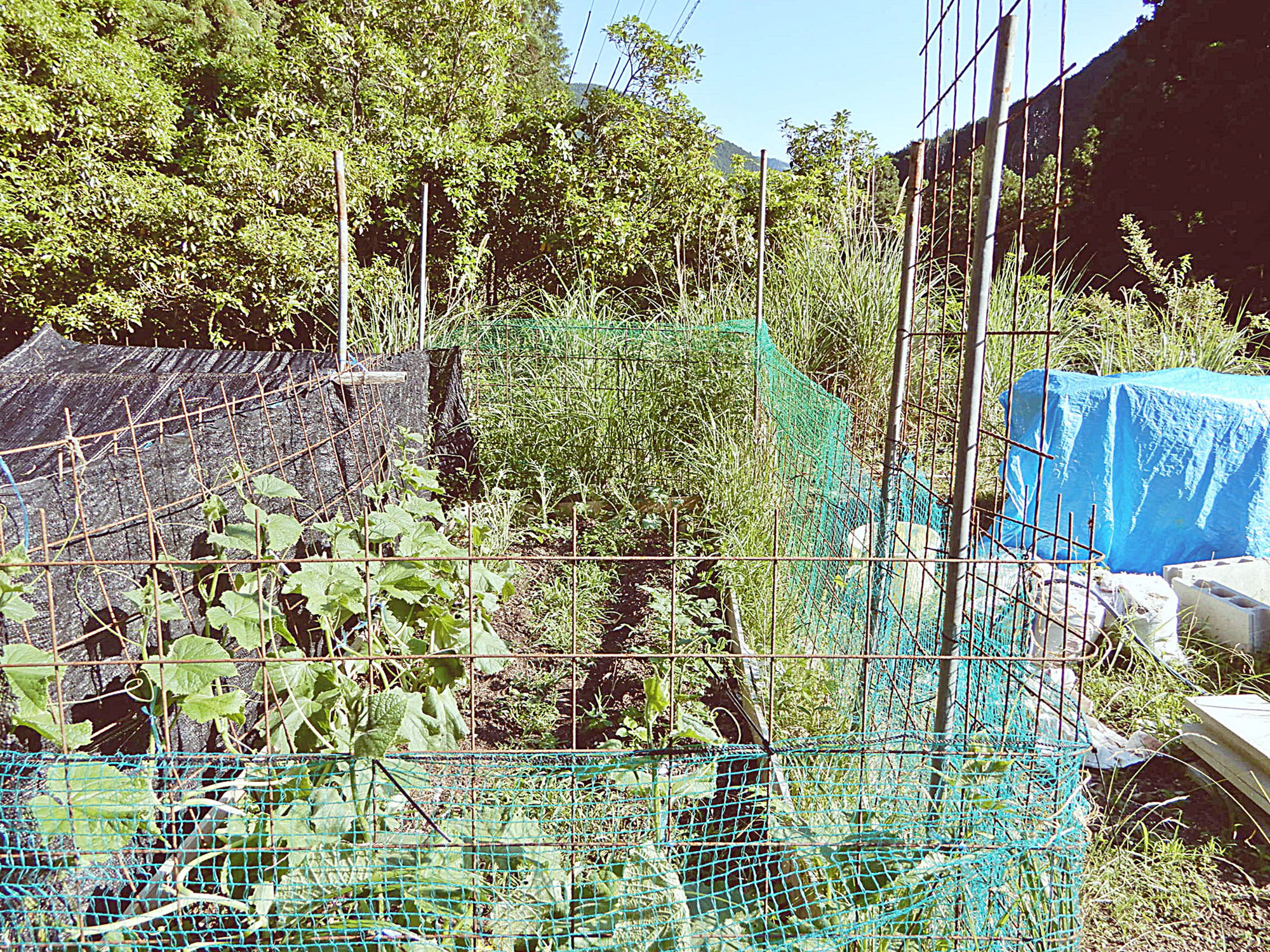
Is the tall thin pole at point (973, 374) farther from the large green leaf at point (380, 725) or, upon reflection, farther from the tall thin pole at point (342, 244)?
the tall thin pole at point (342, 244)

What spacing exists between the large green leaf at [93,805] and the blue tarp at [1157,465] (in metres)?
3.27

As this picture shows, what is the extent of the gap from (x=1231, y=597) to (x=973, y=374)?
2.22 m

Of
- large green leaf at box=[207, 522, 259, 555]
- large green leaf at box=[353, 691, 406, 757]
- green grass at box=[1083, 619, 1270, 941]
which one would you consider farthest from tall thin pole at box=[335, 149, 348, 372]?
green grass at box=[1083, 619, 1270, 941]

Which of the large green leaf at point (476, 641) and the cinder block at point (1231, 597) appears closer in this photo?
the large green leaf at point (476, 641)

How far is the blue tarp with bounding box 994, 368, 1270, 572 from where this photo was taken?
11.2ft

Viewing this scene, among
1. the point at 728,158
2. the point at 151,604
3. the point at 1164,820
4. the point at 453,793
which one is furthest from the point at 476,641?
the point at 728,158

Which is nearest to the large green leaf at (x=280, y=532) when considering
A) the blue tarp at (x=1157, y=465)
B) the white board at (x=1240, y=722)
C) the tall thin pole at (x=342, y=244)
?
the tall thin pole at (x=342, y=244)

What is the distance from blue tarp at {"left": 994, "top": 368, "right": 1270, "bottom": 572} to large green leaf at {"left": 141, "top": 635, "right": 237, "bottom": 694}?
3.14 m

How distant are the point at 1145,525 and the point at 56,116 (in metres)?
8.44

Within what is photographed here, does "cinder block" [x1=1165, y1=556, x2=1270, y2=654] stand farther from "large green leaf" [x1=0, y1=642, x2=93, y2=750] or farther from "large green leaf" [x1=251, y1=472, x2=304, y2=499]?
"large green leaf" [x1=0, y1=642, x2=93, y2=750]

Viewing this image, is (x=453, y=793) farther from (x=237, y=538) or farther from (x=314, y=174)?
(x=314, y=174)

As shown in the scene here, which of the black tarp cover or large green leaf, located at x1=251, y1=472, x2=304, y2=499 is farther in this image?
large green leaf, located at x1=251, y1=472, x2=304, y2=499

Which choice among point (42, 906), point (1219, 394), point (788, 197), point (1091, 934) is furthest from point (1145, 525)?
point (788, 197)

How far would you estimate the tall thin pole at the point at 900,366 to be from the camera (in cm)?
202
